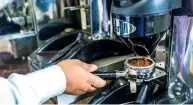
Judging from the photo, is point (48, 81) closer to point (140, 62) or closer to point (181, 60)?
point (140, 62)

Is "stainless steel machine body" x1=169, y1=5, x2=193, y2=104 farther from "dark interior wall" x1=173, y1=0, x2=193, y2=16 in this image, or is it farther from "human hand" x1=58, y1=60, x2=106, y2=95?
"human hand" x1=58, y1=60, x2=106, y2=95

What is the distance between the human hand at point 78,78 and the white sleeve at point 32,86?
19 mm

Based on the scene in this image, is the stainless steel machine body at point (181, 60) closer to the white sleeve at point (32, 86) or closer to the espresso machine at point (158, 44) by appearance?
the espresso machine at point (158, 44)

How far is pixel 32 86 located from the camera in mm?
466

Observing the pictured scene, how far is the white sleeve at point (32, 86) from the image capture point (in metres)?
0.44

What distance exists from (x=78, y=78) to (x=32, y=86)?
0.11m

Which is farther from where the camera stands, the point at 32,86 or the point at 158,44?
the point at 158,44

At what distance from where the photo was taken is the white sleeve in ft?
1.44

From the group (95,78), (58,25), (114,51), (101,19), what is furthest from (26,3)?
(95,78)

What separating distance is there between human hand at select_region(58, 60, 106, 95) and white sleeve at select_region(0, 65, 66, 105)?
0.06 ft

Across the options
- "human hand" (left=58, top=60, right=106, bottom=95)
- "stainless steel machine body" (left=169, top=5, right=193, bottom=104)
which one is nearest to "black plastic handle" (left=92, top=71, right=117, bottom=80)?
"human hand" (left=58, top=60, right=106, bottom=95)

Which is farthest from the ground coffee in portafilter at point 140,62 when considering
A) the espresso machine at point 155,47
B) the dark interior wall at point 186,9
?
the dark interior wall at point 186,9

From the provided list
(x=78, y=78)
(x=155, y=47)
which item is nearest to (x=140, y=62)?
(x=155, y=47)

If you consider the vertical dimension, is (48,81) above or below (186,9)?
below
